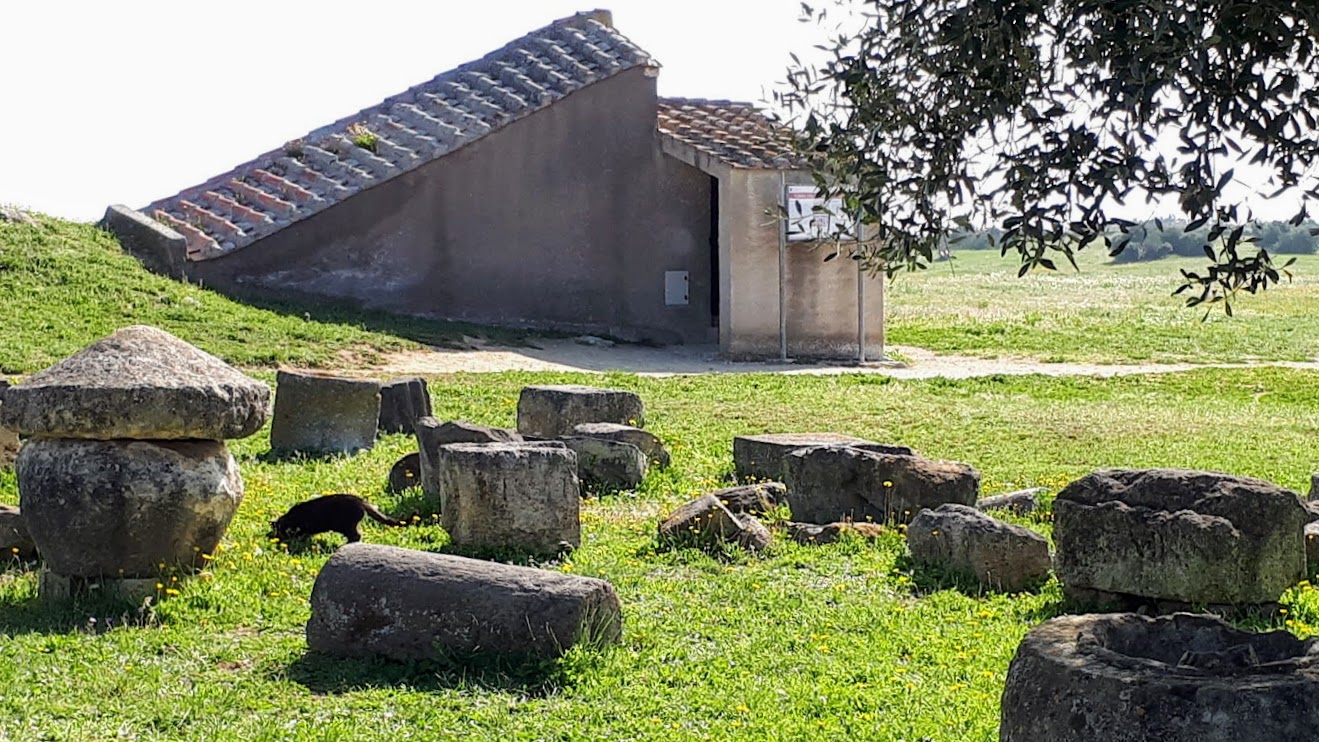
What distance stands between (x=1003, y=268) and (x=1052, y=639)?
81.3 metres

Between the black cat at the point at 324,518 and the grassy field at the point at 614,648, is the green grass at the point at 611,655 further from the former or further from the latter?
the black cat at the point at 324,518

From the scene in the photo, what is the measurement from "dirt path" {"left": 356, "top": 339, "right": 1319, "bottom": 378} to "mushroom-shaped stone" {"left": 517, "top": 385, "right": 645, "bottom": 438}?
16.5 feet

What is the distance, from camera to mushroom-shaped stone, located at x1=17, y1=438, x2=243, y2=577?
9.62 meters

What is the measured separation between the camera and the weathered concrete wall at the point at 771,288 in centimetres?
2561

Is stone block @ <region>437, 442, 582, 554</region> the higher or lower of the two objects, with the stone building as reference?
lower

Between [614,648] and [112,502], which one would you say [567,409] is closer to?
[112,502]

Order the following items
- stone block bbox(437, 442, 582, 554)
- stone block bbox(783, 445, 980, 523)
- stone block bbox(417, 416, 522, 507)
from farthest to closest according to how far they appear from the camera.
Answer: stone block bbox(417, 416, 522, 507) → stone block bbox(783, 445, 980, 523) → stone block bbox(437, 442, 582, 554)

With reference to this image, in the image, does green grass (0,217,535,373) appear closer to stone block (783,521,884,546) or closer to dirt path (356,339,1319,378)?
dirt path (356,339,1319,378)

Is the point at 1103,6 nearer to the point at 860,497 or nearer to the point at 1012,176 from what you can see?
the point at 1012,176

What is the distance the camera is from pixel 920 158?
317 inches

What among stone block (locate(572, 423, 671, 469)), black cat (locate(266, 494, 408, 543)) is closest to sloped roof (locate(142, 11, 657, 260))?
stone block (locate(572, 423, 671, 469))

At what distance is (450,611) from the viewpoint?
869 centimetres

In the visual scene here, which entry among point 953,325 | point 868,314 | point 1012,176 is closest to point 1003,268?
point 953,325

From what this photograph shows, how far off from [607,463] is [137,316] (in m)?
10.2
